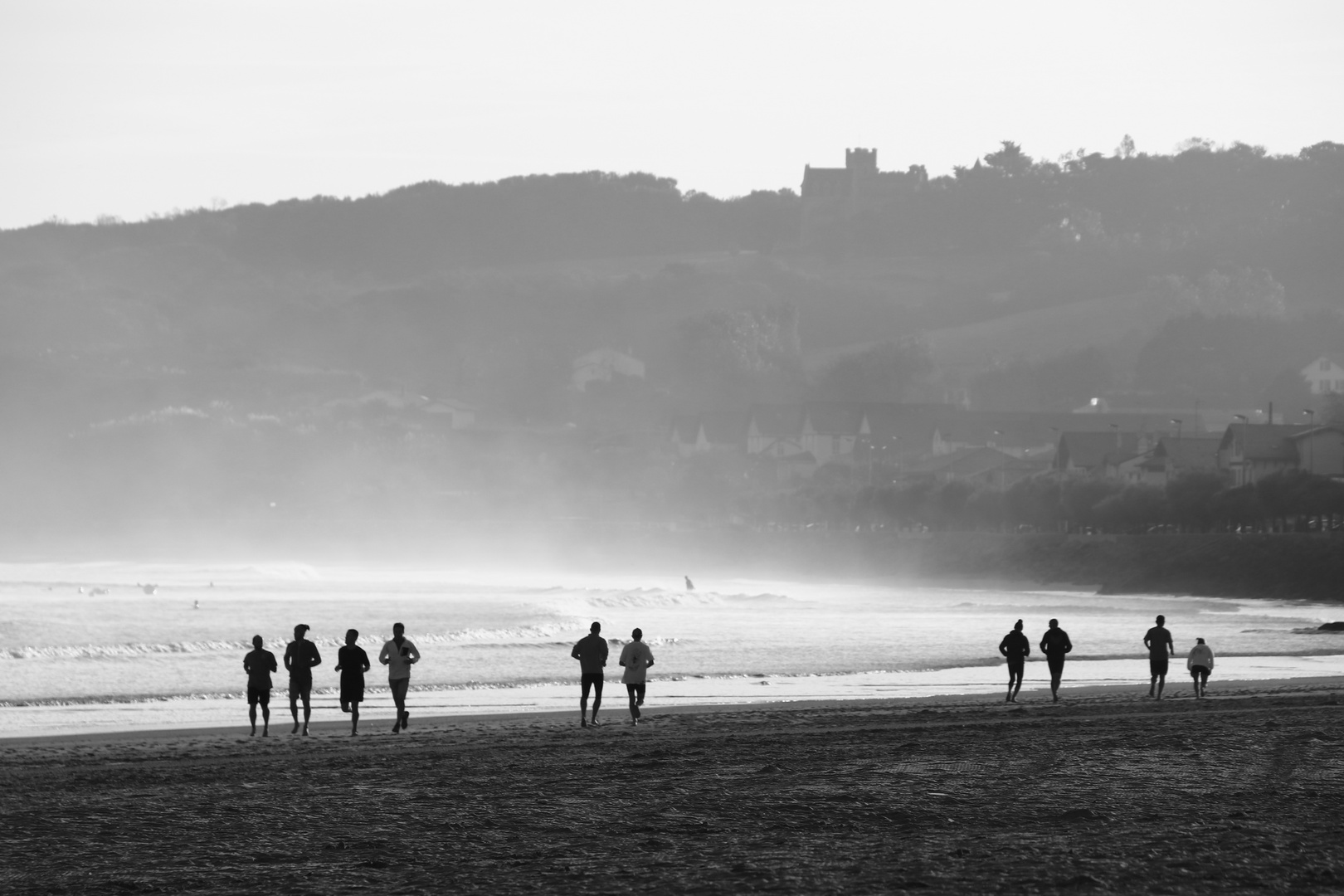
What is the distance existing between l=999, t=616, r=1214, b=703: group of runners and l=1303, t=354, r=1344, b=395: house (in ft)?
407

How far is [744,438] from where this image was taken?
502 feet

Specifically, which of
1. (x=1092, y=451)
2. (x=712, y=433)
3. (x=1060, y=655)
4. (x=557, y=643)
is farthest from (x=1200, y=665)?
(x=712, y=433)

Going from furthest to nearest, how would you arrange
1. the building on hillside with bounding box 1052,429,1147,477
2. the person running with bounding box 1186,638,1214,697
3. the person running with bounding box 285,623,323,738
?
the building on hillside with bounding box 1052,429,1147,477 → the person running with bounding box 1186,638,1214,697 → the person running with bounding box 285,623,323,738

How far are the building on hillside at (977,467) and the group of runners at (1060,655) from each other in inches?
3004

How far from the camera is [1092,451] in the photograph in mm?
108375

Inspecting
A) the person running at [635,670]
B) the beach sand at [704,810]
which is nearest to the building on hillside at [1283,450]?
the person running at [635,670]

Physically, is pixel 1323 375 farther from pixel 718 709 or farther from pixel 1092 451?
pixel 718 709

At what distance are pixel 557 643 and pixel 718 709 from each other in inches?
625

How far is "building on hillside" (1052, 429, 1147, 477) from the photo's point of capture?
342 ft

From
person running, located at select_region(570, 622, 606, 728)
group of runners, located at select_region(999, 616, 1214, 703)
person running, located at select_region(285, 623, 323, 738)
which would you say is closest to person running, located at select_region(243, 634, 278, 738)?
person running, located at select_region(285, 623, 323, 738)

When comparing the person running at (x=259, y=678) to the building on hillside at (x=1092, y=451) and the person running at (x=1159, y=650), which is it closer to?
the person running at (x=1159, y=650)

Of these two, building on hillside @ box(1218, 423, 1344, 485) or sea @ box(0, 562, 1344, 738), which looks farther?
building on hillside @ box(1218, 423, 1344, 485)

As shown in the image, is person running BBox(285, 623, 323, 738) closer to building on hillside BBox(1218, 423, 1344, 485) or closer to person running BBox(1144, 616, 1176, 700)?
person running BBox(1144, 616, 1176, 700)

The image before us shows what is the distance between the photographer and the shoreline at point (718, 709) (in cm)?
2097
